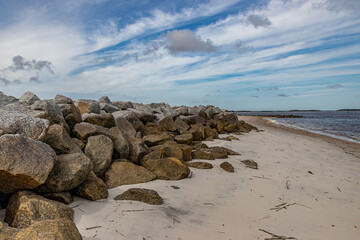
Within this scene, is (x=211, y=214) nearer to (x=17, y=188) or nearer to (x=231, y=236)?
(x=231, y=236)

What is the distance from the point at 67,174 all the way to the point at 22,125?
133 centimetres

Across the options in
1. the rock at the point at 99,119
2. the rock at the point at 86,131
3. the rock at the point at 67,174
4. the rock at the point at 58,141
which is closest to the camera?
the rock at the point at 67,174

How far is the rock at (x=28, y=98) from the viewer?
7.95m

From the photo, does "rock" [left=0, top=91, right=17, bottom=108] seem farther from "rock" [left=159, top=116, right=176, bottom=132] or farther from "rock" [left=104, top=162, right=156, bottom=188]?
"rock" [left=159, top=116, right=176, bottom=132]

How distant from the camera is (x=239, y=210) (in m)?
4.10

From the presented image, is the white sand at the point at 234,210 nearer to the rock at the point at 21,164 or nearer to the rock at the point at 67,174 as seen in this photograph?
the rock at the point at 67,174

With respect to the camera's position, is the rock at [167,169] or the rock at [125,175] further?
the rock at [167,169]

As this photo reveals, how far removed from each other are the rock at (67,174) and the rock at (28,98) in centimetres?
525

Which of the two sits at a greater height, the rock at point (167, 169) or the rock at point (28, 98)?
the rock at point (28, 98)

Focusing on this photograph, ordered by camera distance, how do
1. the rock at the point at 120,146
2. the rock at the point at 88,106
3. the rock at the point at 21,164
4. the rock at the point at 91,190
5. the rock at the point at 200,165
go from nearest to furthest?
the rock at the point at 21,164
the rock at the point at 91,190
the rock at the point at 120,146
the rock at the point at 200,165
the rock at the point at 88,106

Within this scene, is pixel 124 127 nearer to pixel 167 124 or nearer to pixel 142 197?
pixel 167 124

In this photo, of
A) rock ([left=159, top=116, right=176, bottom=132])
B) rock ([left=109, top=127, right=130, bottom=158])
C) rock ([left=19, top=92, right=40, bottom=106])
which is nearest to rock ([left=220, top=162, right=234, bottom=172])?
rock ([left=109, top=127, right=130, bottom=158])

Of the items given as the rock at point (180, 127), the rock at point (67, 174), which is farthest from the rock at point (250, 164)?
the rock at point (67, 174)

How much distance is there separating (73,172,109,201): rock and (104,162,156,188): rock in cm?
56
